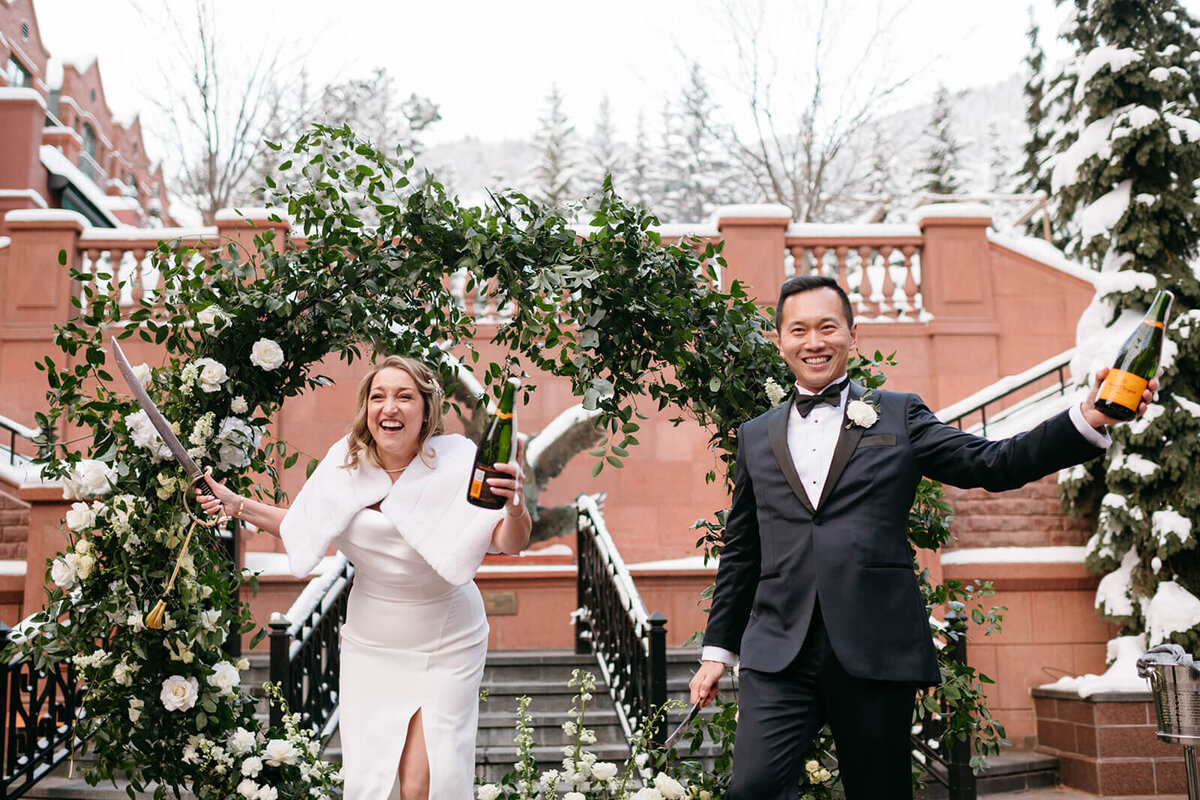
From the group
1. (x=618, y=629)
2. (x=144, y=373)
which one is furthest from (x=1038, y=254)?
(x=144, y=373)

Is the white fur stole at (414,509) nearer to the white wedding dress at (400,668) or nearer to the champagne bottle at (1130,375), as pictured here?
the white wedding dress at (400,668)

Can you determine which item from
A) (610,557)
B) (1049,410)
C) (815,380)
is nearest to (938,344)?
(1049,410)

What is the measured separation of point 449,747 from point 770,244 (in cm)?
926

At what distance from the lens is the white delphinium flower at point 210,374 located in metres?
4.55

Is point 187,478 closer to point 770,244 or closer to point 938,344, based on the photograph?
point 770,244

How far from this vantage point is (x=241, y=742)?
171 inches

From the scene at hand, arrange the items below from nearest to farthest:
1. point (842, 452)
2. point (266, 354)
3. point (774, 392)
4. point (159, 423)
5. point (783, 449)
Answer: point (842, 452), point (783, 449), point (159, 423), point (774, 392), point (266, 354)

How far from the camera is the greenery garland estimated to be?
433cm

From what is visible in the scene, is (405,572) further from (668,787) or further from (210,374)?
(210,374)

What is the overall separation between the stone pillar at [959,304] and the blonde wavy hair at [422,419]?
9.47 m

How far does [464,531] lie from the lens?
339cm

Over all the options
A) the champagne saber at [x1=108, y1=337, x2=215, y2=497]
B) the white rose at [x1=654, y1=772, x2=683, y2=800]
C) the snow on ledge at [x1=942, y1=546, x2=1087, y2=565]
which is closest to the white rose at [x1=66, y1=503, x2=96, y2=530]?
the champagne saber at [x1=108, y1=337, x2=215, y2=497]

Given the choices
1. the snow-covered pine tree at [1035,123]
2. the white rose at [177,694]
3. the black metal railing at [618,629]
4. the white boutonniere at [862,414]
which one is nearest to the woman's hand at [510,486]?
the white boutonniere at [862,414]

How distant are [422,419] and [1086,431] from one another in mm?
2240
